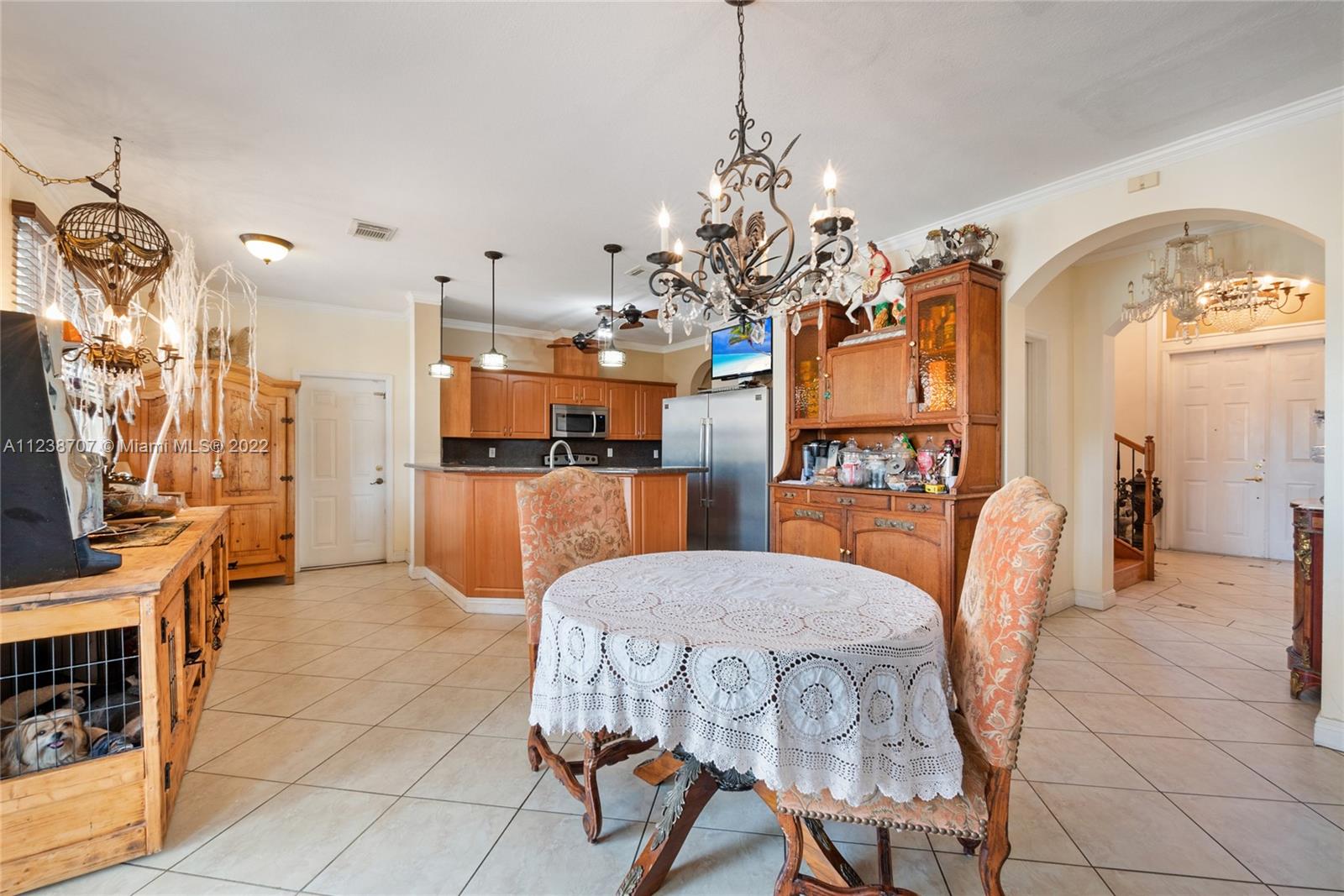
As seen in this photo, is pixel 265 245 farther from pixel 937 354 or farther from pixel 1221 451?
pixel 1221 451

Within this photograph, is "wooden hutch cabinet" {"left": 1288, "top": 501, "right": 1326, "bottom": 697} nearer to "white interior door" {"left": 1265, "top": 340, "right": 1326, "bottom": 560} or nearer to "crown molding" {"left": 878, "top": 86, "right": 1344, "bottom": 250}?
"crown molding" {"left": 878, "top": 86, "right": 1344, "bottom": 250}

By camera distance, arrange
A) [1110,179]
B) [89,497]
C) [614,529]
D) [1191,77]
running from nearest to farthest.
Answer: [89,497] < [1191,77] < [614,529] < [1110,179]

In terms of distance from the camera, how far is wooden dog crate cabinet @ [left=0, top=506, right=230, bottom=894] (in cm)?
143

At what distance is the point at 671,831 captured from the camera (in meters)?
1.45

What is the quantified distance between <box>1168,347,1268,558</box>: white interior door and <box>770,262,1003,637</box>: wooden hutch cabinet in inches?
180

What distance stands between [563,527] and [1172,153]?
10.5 feet

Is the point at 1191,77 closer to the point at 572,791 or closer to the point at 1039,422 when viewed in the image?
the point at 1039,422

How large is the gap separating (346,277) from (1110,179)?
5.09 m

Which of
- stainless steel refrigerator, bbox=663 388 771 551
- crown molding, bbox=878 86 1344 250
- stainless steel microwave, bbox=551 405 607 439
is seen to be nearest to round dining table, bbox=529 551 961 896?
crown molding, bbox=878 86 1344 250

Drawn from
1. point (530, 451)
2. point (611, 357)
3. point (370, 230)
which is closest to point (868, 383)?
point (611, 357)

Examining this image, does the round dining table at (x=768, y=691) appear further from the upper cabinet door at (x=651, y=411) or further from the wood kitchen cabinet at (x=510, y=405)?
the upper cabinet door at (x=651, y=411)

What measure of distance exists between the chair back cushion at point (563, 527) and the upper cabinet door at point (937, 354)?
1.97 metres

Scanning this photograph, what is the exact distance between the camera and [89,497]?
64.0 inches

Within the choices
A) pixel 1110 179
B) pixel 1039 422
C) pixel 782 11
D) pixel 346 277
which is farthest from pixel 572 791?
pixel 346 277
